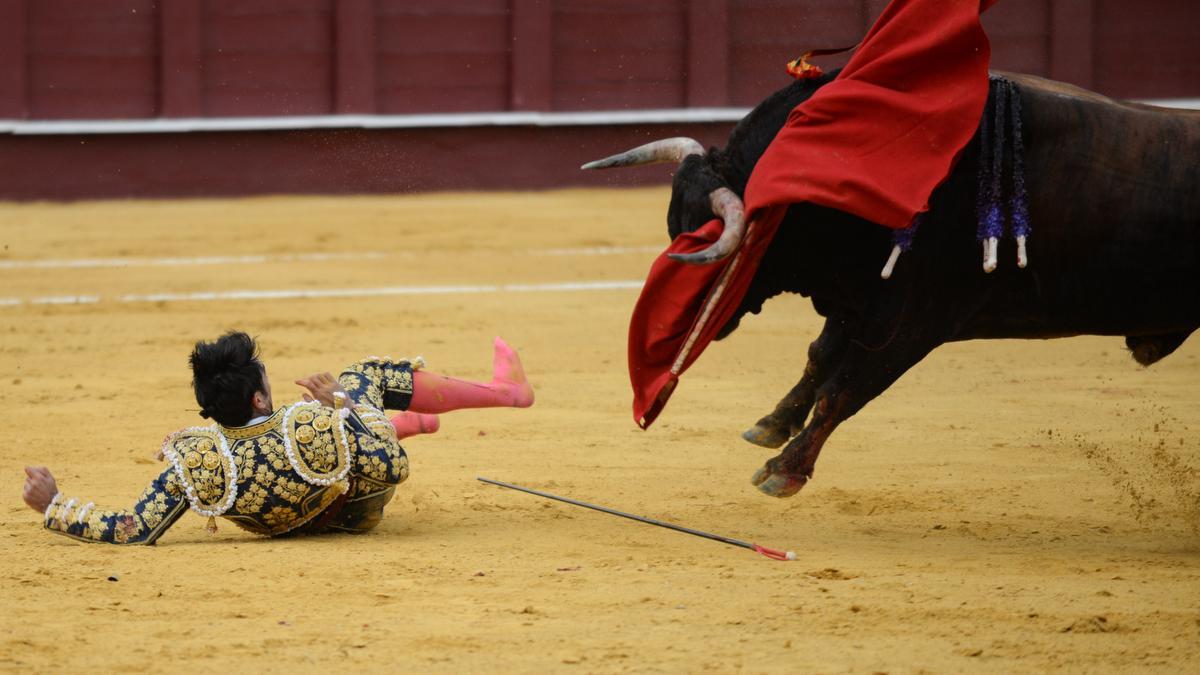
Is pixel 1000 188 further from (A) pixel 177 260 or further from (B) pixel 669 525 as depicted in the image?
(A) pixel 177 260

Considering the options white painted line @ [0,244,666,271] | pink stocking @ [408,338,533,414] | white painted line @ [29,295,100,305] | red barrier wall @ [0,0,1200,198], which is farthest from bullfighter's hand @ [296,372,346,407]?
red barrier wall @ [0,0,1200,198]

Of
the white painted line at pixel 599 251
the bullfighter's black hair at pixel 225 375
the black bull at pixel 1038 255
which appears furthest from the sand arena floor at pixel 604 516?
the white painted line at pixel 599 251

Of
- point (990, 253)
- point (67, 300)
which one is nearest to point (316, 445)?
→ point (990, 253)

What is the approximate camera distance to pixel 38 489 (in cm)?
320

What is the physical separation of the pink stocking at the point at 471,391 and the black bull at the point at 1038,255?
566 millimetres

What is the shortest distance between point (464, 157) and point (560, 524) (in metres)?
7.45

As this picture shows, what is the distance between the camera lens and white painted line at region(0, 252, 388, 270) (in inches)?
311

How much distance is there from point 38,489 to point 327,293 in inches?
153

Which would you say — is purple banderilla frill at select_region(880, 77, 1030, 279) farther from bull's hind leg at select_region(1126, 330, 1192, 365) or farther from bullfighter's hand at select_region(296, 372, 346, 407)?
bullfighter's hand at select_region(296, 372, 346, 407)

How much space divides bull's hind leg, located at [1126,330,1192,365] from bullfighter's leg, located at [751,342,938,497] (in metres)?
0.57

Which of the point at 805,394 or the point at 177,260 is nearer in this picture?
the point at 805,394

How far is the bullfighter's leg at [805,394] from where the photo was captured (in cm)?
373

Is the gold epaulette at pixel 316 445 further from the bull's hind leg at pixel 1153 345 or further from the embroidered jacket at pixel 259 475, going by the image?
the bull's hind leg at pixel 1153 345

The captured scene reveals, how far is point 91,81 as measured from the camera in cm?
1054
